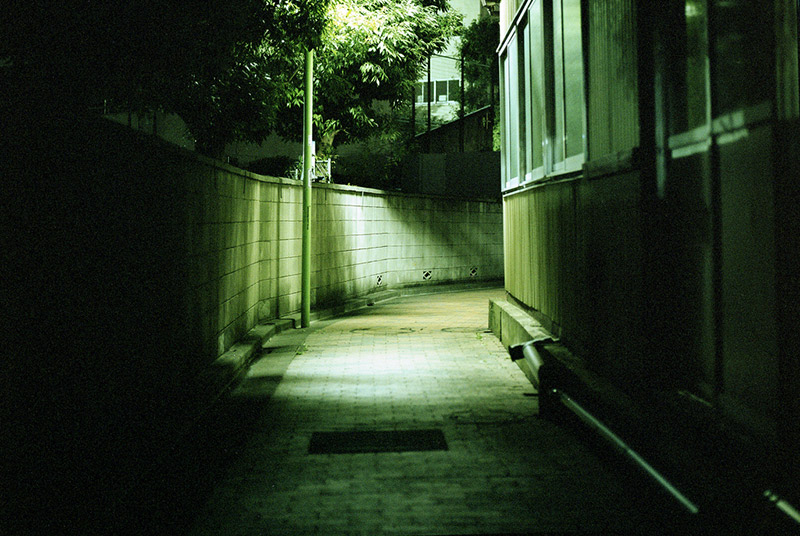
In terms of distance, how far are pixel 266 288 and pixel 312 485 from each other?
789cm

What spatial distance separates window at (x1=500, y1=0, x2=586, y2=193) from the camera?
804 centimetres

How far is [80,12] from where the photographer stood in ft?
20.1

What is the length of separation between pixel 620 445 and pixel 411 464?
4.87 feet

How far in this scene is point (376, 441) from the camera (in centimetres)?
639

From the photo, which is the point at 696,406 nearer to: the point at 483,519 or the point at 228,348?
the point at 483,519

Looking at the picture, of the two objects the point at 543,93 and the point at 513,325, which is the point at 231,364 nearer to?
the point at 513,325

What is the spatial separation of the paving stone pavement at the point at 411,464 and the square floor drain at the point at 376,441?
4.2 inches

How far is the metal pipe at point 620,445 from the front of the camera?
3945 mm

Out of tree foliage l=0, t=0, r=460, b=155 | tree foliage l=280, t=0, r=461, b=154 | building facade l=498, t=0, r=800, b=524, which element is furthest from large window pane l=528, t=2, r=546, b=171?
tree foliage l=280, t=0, r=461, b=154

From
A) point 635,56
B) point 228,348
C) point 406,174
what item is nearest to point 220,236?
point 228,348

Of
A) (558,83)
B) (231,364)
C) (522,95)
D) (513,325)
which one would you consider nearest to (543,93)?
(558,83)

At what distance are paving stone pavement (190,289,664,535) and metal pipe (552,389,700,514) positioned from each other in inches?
11.4

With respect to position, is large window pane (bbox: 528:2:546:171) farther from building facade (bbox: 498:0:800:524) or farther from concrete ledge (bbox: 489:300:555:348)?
concrete ledge (bbox: 489:300:555:348)

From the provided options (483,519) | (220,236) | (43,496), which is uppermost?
(220,236)
